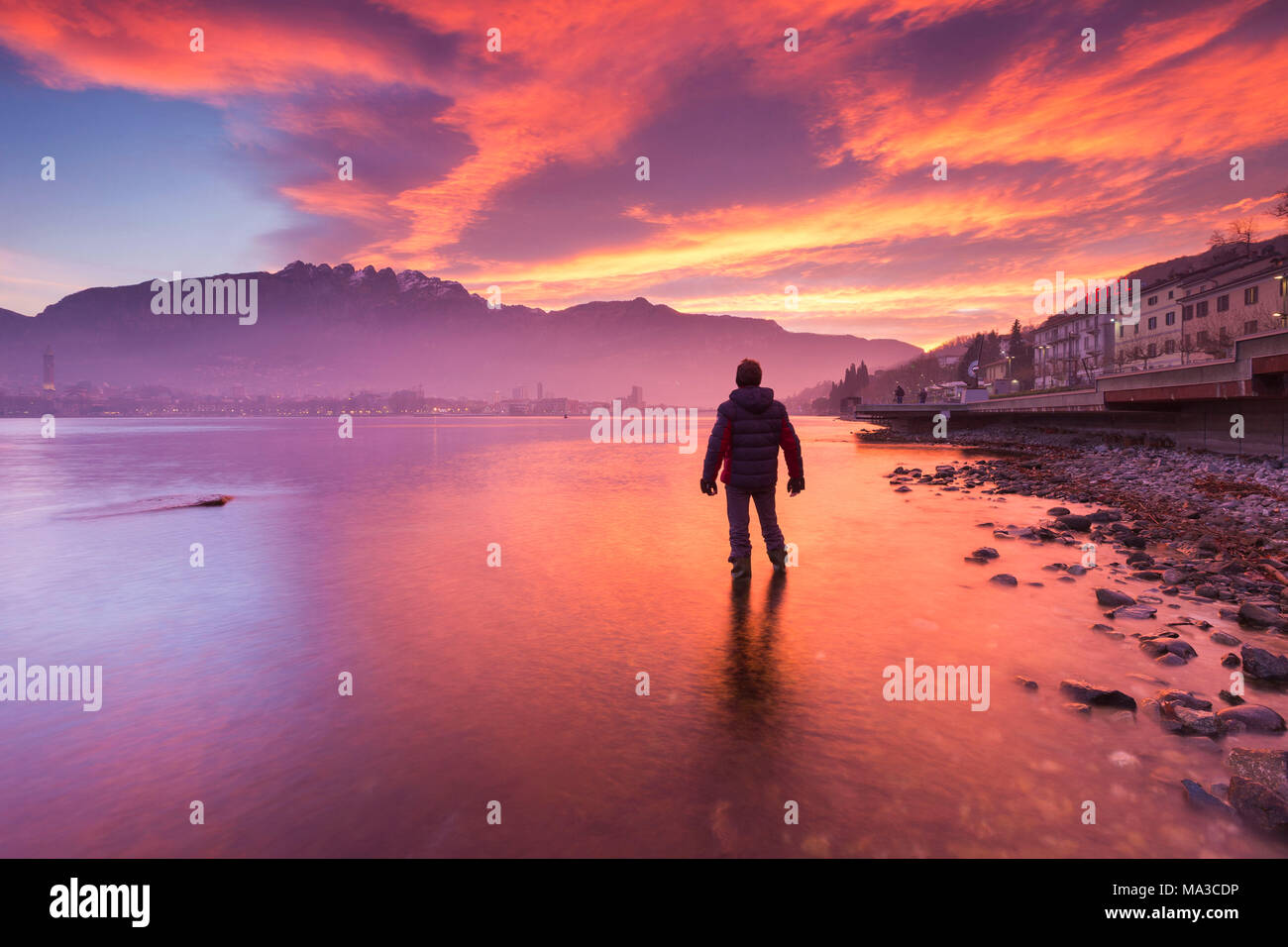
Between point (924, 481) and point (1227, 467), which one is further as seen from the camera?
point (924, 481)

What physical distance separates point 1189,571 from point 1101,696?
19.8 feet

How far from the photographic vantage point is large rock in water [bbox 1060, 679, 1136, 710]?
17.1 ft

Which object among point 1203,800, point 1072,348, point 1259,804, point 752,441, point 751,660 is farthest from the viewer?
point 1072,348

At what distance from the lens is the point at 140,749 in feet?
15.7

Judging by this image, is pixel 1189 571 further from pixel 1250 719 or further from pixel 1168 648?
pixel 1250 719

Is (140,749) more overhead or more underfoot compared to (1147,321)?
more underfoot

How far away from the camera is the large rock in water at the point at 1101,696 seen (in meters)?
5.21

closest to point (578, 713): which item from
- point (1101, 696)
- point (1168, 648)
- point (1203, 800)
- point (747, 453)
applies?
point (1203, 800)

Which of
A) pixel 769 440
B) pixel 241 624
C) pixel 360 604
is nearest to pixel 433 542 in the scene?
pixel 360 604

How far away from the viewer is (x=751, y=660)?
6516mm

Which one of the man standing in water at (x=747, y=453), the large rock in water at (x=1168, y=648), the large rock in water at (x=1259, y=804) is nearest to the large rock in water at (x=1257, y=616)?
the large rock in water at (x=1168, y=648)
